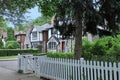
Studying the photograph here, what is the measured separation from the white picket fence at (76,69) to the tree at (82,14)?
→ 1.02 m

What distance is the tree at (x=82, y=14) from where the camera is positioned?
9.74m

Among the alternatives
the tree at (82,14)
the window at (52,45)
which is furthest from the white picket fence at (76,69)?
the window at (52,45)

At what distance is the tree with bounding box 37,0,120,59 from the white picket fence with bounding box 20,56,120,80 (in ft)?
3.34

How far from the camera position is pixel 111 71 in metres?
8.48

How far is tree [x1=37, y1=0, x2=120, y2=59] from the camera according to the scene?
9743 millimetres

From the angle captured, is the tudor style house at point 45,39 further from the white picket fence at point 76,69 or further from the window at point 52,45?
the white picket fence at point 76,69

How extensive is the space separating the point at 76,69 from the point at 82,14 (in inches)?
86.2

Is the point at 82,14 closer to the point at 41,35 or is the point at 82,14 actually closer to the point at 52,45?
the point at 52,45

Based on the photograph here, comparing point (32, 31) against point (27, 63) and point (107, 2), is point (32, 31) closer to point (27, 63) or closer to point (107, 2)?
point (27, 63)

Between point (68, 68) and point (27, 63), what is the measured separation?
5751 millimetres

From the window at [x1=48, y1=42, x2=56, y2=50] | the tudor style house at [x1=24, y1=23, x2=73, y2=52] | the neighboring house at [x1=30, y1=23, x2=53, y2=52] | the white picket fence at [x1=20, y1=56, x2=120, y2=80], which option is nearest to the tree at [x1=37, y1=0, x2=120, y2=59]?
the white picket fence at [x1=20, y1=56, x2=120, y2=80]

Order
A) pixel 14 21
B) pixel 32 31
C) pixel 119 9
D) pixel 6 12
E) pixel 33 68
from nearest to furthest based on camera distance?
pixel 119 9 < pixel 33 68 < pixel 6 12 < pixel 14 21 < pixel 32 31

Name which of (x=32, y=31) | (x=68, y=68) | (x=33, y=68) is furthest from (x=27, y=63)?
(x=32, y=31)

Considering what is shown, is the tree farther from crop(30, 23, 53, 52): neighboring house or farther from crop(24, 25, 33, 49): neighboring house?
crop(24, 25, 33, 49): neighboring house
